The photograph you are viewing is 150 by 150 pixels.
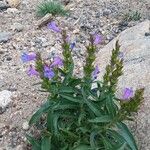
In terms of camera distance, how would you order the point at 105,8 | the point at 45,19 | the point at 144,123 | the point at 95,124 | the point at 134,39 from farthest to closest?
the point at 105,8
the point at 45,19
the point at 134,39
the point at 144,123
the point at 95,124

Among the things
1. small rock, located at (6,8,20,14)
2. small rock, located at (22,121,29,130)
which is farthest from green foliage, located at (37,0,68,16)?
small rock, located at (22,121,29,130)

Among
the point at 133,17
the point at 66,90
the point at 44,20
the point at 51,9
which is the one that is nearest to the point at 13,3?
the point at 51,9

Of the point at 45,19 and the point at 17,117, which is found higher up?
the point at 45,19

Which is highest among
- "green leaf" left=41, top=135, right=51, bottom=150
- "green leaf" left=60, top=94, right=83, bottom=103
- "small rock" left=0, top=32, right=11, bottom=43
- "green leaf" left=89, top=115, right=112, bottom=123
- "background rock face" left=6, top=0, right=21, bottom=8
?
"background rock face" left=6, top=0, right=21, bottom=8

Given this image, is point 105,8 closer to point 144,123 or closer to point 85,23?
point 85,23

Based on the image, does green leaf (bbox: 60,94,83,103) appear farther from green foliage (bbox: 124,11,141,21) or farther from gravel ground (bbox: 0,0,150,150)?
green foliage (bbox: 124,11,141,21)

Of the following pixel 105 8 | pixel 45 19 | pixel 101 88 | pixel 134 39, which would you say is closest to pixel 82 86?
pixel 101 88

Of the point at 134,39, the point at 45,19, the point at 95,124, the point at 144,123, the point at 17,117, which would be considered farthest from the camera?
the point at 45,19
